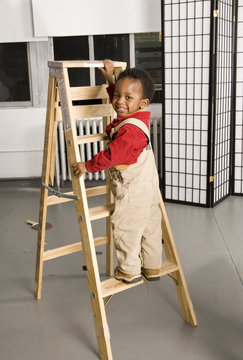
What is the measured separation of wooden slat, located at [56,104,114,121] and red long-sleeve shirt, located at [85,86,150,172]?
264mm

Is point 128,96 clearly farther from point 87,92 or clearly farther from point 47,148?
point 47,148

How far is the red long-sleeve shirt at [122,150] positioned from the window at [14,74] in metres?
3.78

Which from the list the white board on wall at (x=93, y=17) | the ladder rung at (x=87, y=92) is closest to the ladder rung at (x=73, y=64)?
the ladder rung at (x=87, y=92)

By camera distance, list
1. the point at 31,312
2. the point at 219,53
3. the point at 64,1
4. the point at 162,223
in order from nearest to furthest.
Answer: the point at 162,223 < the point at 31,312 < the point at 219,53 < the point at 64,1

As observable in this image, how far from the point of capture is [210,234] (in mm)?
3426

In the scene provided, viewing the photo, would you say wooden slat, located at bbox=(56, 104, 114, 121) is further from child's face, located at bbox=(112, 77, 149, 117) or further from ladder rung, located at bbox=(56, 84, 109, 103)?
child's face, located at bbox=(112, 77, 149, 117)

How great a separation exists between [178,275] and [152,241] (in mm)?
314

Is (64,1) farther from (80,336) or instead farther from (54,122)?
(80,336)

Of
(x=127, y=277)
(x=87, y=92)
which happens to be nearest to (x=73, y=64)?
(x=87, y=92)

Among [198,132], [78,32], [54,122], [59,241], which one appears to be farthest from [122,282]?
[78,32]

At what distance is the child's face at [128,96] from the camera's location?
1826 millimetres

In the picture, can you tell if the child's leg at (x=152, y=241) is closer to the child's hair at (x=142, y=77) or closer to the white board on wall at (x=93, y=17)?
the child's hair at (x=142, y=77)

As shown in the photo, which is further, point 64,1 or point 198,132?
point 64,1

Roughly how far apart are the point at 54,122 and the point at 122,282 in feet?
3.02
